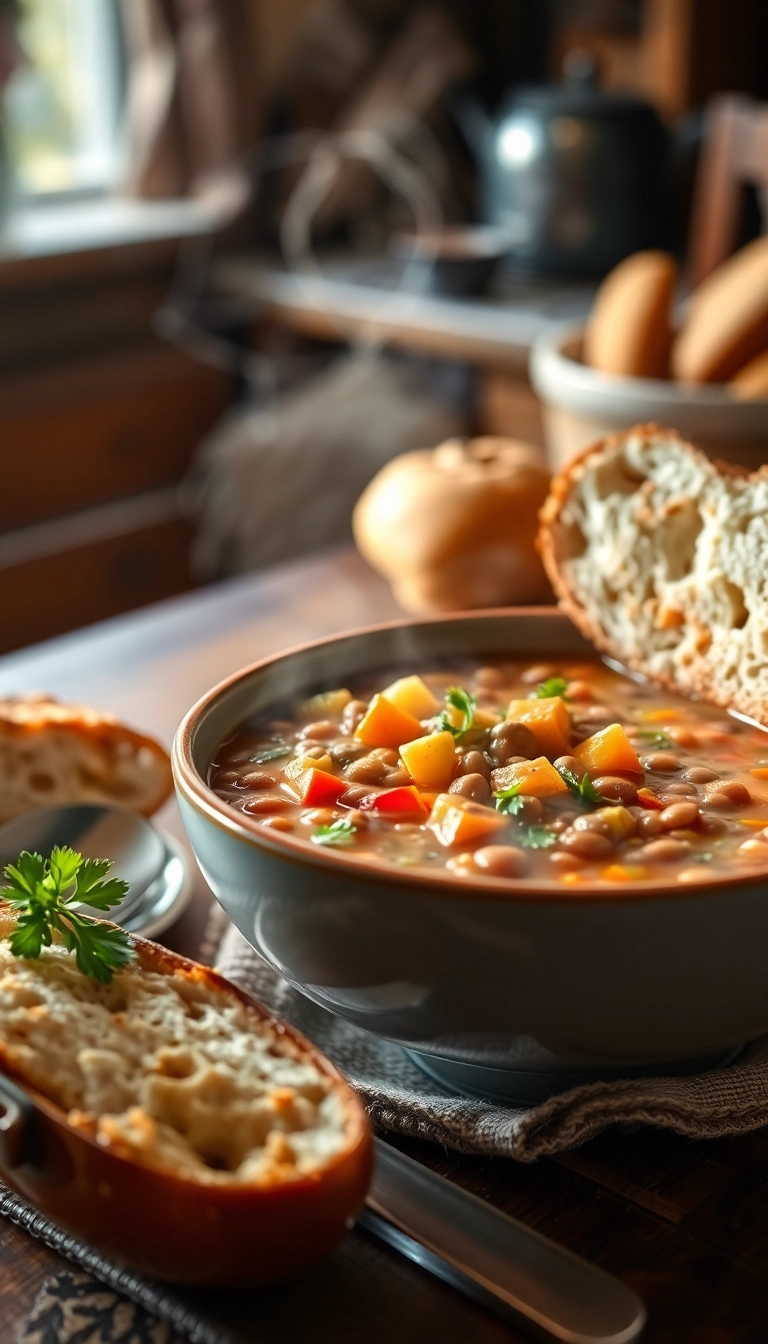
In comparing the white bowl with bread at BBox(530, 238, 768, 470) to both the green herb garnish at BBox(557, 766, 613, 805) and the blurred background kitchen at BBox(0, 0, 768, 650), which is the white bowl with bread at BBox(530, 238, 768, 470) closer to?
the green herb garnish at BBox(557, 766, 613, 805)

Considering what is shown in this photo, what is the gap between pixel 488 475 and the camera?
1.58 meters

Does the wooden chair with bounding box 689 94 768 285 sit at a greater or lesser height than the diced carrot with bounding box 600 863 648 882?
greater

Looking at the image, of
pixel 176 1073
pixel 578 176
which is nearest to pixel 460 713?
pixel 176 1073

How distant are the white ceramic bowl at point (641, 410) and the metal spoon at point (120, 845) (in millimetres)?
643

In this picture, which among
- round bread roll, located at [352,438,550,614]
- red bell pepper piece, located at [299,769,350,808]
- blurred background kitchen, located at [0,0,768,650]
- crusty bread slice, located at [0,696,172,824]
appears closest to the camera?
red bell pepper piece, located at [299,769,350,808]

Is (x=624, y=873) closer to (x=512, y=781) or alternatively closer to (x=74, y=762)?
(x=512, y=781)

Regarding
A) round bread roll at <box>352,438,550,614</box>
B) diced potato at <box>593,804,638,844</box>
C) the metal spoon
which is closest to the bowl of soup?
diced potato at <box>593,804,638,844</box>

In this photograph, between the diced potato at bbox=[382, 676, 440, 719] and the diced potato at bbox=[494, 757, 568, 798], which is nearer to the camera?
the diced potato at bbox=[494, 757, 568, 798]

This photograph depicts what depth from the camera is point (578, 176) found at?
315cm

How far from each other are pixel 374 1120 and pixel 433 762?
0.76 feet

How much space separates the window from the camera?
3.70 metres

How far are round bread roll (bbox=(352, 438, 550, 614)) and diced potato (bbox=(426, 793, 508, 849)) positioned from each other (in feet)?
2.27

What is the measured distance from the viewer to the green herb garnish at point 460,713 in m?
0.98

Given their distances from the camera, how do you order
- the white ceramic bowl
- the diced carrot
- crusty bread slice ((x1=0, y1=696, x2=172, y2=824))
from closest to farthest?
the diced carrot
crusty bread slice ((x1=0, y1=696, x2=172, y2=824))
the white ceramic bowl
